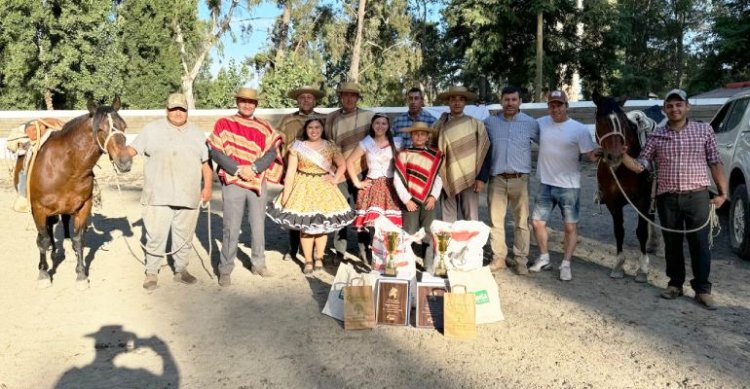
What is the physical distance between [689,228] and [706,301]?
644 millimetres

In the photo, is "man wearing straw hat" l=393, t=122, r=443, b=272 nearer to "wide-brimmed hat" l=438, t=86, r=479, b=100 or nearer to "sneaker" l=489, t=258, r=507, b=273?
"wide-brimmed hat" l=438, t=86, r=479, b=100

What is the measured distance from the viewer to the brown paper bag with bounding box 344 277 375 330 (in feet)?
15.4

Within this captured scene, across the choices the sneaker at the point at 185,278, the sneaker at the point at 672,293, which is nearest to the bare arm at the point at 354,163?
the sneaker at the point at 185,278

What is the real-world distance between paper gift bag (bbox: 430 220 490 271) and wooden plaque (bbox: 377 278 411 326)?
24.9 inches

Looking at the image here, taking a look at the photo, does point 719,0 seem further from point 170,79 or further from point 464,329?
point 464,329

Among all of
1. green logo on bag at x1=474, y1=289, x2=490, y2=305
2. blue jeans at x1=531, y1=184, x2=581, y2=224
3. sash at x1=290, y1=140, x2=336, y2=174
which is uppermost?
sash at x1=290, y1=140, x2=336, y2=174

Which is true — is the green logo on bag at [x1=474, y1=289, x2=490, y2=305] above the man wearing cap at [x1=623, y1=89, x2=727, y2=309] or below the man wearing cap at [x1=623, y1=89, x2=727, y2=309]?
below

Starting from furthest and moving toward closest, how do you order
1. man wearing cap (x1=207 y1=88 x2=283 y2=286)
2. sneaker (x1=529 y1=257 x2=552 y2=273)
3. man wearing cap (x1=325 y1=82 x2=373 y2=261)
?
1. man wearing cap (x1=325 y1=82 x2=373 y2=261)
2. sneaker (x1=529 y1=257 x2=552 y2=273)
3. man wearing cap (x1=207 y1=88 x2=283 y2=286)

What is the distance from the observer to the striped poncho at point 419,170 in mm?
5953

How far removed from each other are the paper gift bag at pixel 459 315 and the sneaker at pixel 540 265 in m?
→ 2.09

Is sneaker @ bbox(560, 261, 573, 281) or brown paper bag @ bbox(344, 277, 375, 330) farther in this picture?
sneaker @ bbox(560, 261, 573, 281)

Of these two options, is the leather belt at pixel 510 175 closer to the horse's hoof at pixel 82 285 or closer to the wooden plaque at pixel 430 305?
the wooden plaque at pixel 430 305

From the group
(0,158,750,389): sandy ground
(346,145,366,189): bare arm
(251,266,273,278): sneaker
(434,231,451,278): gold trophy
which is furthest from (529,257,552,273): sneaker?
(251,266,273,278): sneaker

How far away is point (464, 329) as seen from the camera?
4512 mm
